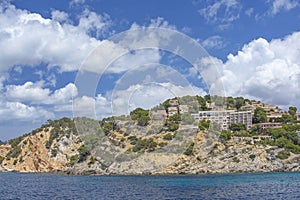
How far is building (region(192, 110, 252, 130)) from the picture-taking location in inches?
4067

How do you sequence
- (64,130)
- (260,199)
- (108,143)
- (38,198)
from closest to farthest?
(260,199), (38,198), (108,143), (64,130)

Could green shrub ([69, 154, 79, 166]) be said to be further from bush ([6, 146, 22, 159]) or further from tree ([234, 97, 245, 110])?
tree ([234, 97, 245, 110])

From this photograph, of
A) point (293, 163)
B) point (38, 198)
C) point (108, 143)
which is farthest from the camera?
point (108, 143)

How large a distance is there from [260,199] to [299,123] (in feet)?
256

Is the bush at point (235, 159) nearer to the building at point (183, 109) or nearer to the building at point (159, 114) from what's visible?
the building at point (183, 109)

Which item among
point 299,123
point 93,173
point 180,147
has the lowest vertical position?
point 93,173

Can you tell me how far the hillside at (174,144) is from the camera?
83.0 meters

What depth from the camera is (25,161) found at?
4675 inches

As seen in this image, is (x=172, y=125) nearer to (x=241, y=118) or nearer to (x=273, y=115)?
(x=241, y=118)

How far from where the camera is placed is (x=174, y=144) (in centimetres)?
8869

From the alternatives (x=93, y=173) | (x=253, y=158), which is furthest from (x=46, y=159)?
(x=253, y=158)

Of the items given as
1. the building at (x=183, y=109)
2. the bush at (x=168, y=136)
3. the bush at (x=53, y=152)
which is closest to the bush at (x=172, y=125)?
the bush at (x=168, y=136)

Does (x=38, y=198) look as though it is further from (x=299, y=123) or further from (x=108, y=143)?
(x=299, y=123)

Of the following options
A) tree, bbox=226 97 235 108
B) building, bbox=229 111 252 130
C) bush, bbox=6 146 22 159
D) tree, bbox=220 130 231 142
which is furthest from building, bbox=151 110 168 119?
bush, bbox=6 146 22 159
